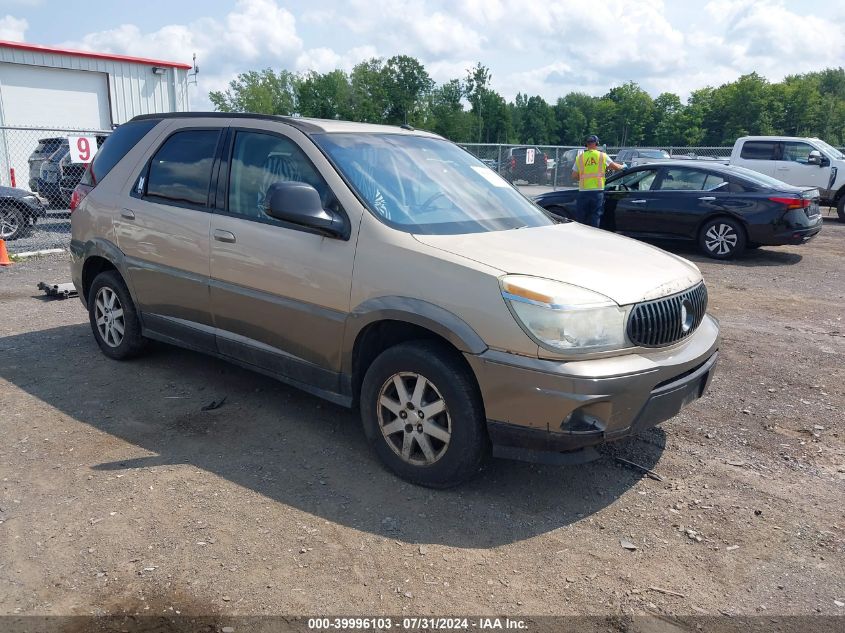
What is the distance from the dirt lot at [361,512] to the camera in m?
2.93

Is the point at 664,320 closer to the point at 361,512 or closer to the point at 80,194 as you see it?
the point at 361,512

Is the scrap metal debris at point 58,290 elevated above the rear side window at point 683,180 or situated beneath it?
situated beneath

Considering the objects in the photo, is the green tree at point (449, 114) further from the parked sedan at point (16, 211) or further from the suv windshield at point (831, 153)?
the parked sedan at point (16, 211)

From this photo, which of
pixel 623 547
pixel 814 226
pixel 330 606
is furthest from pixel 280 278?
pixel 814 226

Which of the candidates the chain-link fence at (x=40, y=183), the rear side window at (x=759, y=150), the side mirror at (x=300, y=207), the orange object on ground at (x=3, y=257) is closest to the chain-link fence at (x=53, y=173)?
the chain-link fence at (x=40, y=183)

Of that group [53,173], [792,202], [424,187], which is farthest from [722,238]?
[53,173]

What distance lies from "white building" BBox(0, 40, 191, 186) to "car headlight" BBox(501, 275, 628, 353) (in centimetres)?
1978

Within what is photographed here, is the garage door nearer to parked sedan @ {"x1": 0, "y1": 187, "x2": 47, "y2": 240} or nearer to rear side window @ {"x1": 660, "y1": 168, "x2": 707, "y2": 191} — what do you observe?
parked sedan @ {"x1": 0, "y1": 187, "x2": 47, "y2": 240}

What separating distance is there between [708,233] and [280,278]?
902 centimetres

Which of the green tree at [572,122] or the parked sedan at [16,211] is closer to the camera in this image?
the parked sedan at [16,211]

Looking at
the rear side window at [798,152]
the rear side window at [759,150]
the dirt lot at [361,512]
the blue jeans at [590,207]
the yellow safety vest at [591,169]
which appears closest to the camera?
the dirt lot at [361,512]

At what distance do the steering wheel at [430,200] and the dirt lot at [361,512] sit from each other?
4.90ft

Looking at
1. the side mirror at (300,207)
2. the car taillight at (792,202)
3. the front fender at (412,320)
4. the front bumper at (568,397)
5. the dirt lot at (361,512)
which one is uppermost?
the side mirror at (300,207)

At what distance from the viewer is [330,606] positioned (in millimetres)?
2842
